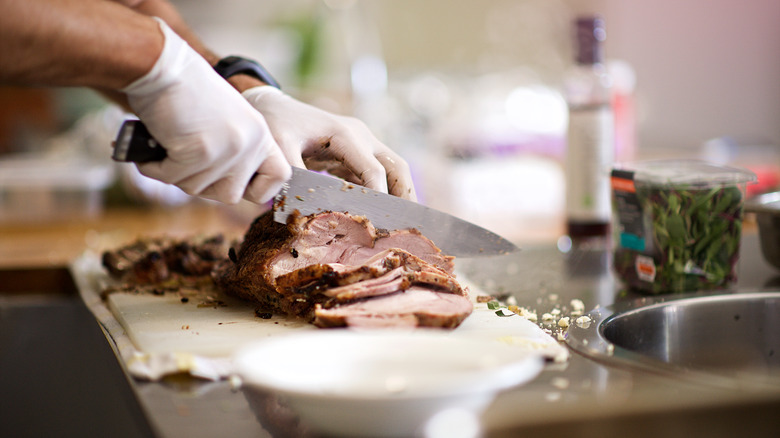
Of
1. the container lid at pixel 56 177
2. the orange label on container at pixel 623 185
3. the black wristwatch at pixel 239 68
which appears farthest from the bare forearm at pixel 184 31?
the container lid at pixel 56 177

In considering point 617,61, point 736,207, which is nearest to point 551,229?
point 736,207

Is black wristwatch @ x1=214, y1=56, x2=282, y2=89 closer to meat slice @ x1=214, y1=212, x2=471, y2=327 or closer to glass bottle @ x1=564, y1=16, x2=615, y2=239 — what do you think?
meat slice @ x1=214, y1=212, x2=471, y2=327

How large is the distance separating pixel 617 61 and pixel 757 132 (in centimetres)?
134

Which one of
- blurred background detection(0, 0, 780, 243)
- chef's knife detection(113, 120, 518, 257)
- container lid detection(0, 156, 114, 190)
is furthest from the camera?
blurred background detection(0, 0, 780, 243)

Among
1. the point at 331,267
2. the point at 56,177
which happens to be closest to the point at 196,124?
the point at 331,267

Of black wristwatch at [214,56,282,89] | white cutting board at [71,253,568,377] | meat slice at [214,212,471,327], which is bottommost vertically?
white cutting board at [71,253,568,377]

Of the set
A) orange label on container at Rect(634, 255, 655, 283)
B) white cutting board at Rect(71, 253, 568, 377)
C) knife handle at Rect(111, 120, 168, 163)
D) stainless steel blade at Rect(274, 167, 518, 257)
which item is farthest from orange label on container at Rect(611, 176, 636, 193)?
knife handle at Rect(111, 120, 168, 163)

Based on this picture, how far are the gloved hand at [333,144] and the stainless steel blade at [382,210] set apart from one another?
6cm

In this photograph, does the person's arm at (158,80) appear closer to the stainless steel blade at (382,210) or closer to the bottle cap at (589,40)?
the stainless steel blade at (382,210)

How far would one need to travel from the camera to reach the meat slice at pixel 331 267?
4.14 feet

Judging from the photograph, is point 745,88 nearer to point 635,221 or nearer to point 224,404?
point 635,221

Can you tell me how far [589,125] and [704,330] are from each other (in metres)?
0.76

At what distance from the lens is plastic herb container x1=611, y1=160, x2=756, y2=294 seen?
147 cm

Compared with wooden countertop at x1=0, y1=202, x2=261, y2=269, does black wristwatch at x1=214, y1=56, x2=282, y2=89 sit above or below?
above
